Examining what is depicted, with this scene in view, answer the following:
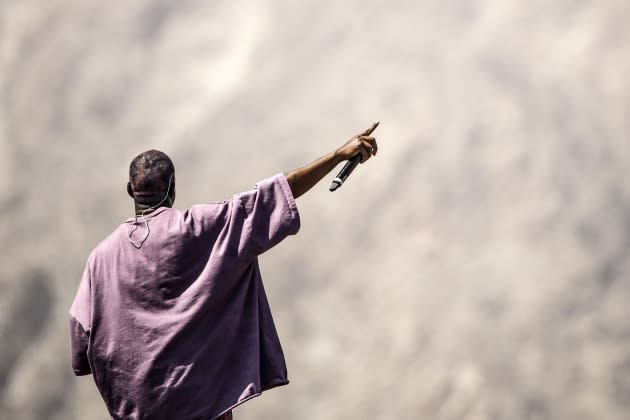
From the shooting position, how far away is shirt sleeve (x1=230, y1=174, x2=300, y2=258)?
211cm

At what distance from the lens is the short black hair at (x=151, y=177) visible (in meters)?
2.19

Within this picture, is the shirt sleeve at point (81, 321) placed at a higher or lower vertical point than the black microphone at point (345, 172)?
lower

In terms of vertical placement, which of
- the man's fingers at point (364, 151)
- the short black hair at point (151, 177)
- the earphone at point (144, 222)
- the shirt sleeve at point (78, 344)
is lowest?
the shirt sleeve at point (78, 344)

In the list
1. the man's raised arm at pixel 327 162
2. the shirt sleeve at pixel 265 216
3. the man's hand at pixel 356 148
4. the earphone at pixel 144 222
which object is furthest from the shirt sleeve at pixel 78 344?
the man's hand at pixel 356 148

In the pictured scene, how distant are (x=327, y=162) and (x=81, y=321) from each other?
578 mm

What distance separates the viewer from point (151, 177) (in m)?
2.19

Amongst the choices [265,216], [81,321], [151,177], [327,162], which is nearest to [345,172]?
[327,162]

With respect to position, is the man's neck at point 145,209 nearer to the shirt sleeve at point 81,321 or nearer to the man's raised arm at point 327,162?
the shirt sleeve at point 81,321

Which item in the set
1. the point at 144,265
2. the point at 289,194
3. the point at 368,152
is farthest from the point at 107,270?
the point at 368,152

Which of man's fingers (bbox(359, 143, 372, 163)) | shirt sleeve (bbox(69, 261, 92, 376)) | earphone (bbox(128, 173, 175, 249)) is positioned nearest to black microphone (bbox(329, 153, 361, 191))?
man's fingers (bbox(359, 143, 372, 163))

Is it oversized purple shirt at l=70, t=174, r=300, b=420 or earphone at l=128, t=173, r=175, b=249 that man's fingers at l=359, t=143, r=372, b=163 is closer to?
oversized purple shirt at l=70, t=174, r=300, b=420

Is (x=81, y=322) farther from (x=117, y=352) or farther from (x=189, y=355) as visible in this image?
(x=189, y=355)

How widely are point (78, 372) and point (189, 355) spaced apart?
275 mm

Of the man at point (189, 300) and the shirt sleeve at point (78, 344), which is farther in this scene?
the shirt sleeve at point (78, 344)
